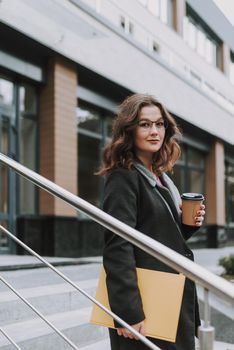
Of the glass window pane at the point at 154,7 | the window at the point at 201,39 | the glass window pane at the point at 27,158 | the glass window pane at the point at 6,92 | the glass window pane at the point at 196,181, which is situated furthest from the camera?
the window at the point at 201,39

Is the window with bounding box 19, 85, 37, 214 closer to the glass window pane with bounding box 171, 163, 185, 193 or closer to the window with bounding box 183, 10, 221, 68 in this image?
the glass window pane with bounding box 171, 163, 185, 193

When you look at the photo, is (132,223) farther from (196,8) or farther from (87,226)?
(196,8)

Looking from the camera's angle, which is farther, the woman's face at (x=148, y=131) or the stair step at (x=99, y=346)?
the stair step at (x=99, y=346)

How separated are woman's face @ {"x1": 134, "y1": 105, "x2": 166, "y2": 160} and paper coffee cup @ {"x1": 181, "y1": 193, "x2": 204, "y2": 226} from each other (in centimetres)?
24

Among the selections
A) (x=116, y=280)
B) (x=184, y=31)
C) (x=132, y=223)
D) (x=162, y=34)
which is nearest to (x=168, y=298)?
(x=116, y=280)

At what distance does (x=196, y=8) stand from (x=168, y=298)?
1643 cm

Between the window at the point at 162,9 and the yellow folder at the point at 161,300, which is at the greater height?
the window at the point at 162,9

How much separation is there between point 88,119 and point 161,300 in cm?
842

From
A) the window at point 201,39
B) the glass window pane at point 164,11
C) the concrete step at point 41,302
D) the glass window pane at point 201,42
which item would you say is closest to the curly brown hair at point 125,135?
the concrete step at point 41,302

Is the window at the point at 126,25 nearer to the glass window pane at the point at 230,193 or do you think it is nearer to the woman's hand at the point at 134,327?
the glass window pane at the point at 230,193

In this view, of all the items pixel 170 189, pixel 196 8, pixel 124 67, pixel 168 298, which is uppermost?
pixel 196 8

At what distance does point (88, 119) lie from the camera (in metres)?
10.0

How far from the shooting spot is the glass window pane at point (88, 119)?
9.74 m

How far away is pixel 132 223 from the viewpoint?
191 cm
